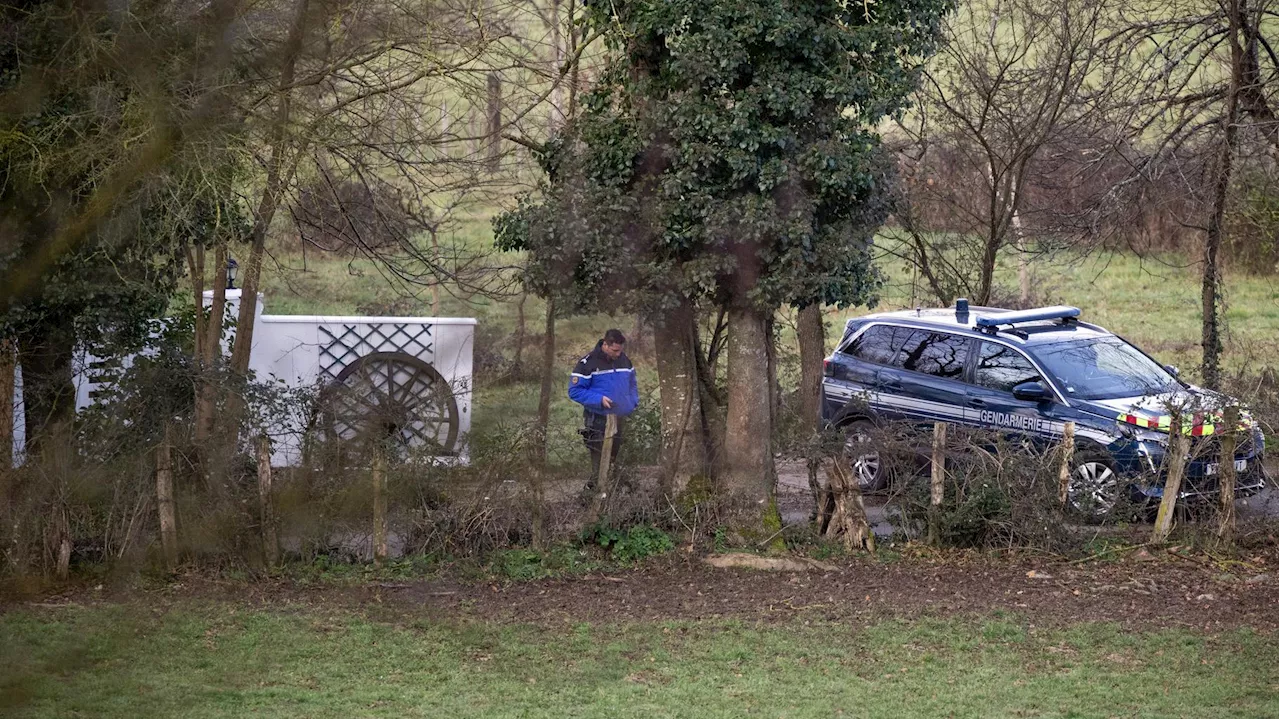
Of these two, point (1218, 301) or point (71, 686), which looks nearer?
point (71, 686)

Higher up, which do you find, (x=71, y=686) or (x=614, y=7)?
(x=614, y=7)

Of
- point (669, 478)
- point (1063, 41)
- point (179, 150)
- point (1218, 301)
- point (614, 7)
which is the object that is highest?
point (1063, 41)

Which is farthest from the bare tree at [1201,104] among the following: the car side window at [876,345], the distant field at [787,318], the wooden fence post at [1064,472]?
the wooden fence post at [1064,472]

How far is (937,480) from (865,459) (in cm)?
69

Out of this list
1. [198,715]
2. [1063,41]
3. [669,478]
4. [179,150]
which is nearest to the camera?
[179,150]

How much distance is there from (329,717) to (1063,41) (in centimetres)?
1170

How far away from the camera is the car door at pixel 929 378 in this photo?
1291cm

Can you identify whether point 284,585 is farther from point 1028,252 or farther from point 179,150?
point 1028,252

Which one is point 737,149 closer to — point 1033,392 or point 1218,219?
point 1033,392

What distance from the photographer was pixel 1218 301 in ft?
54.6

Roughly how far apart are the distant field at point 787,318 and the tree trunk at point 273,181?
21cm

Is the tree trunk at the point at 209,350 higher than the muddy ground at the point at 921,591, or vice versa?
the tree trunk at the point at 209,350

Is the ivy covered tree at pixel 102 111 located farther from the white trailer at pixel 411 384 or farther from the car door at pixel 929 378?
the car door at pixel 929 378

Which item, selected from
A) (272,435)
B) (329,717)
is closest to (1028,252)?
(272,435)
